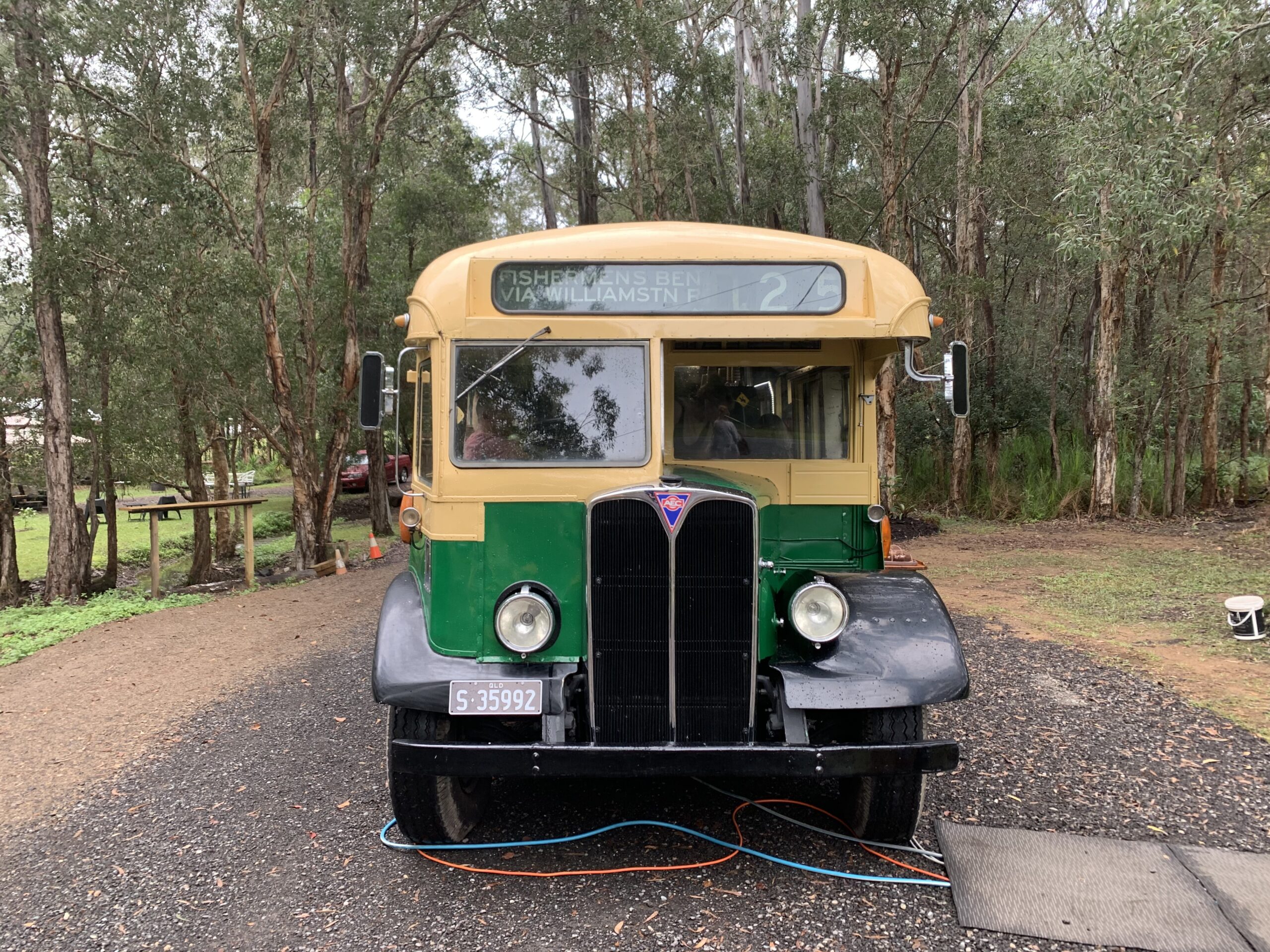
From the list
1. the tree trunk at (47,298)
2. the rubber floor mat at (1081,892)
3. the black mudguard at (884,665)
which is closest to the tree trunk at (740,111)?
the tree trunk at (47,298)

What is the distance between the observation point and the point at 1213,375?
14.9 m

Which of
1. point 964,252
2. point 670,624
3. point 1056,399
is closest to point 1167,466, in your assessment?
point 1056,399

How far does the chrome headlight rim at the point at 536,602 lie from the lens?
3582mm

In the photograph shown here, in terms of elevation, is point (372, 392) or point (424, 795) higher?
point (372, 392)

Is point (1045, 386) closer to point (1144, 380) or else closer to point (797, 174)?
point (1144, 380)

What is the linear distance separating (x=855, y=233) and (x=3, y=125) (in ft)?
49.1

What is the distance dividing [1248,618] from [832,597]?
214 inches

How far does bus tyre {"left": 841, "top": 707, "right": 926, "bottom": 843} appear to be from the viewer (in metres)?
3.50

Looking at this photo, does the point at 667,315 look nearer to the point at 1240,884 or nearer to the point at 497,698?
the point at 497,698

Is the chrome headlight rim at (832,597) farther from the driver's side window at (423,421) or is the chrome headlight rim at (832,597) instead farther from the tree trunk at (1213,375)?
the tree trunk at (1213,375)

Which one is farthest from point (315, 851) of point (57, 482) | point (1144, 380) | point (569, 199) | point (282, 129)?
point (569, 199)

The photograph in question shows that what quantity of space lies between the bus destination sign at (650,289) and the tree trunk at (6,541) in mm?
13379

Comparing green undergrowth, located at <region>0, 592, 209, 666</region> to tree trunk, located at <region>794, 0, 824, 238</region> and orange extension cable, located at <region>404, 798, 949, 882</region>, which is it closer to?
orange extension cable, located at <region>404, 798, 949, 882</region>

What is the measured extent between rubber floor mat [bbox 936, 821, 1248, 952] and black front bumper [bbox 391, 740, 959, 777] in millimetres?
578
